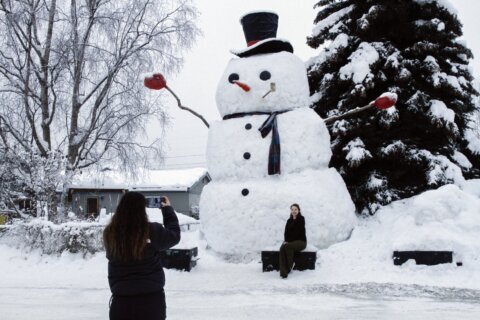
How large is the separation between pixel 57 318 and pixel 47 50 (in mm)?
9364

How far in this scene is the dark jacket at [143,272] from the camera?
Answer: 2.89 m

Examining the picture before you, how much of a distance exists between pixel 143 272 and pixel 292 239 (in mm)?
5346

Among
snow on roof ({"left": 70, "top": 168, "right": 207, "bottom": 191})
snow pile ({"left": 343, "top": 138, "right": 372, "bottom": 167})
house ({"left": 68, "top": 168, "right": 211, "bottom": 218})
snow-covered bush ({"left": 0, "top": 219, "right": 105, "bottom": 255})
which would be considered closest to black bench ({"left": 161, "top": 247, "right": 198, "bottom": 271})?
snow-covered bush ({"left": 0, "top": 219, "right": 105, "bottom": 255})

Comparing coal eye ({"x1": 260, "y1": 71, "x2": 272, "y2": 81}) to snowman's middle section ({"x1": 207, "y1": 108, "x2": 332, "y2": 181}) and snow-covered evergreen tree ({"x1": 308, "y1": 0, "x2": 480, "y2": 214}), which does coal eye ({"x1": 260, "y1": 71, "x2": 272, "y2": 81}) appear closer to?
snowman's middle section ({"x1": 207, "y1": 108, "x2": 332, "y2": 181})

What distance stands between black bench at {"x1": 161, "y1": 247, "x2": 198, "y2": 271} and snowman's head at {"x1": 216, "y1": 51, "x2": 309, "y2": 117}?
302cm

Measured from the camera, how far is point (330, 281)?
24.8ft

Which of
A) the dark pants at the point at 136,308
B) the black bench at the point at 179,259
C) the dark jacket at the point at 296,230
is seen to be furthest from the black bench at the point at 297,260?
the dark pants at the point at 136,308

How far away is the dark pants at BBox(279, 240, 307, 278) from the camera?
308 inches

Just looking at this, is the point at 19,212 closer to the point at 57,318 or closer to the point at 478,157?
the point at 57,318

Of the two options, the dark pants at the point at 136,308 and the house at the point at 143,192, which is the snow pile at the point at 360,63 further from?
the house at the point at 143,192

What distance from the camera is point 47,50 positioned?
12.9m

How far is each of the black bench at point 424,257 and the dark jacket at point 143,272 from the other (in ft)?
19.2

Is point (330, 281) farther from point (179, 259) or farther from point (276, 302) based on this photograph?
point (179, 259)

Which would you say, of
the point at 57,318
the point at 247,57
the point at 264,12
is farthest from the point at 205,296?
the point at 264,12
